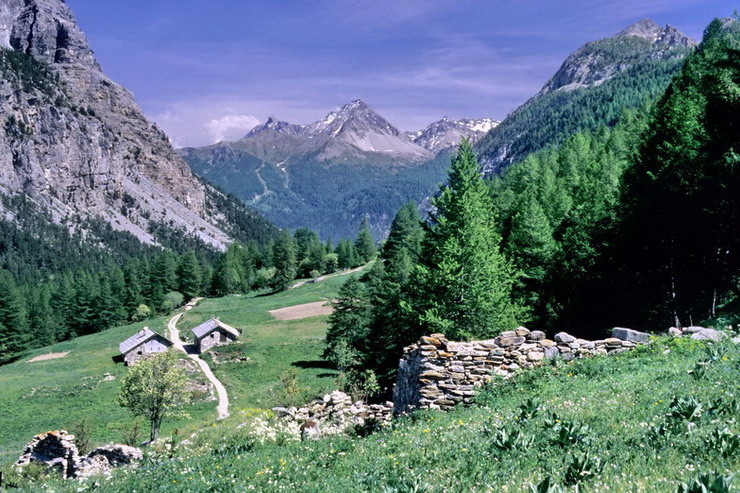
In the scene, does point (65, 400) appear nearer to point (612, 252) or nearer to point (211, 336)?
point (211, 336)

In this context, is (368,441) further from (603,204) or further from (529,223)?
(603,204)

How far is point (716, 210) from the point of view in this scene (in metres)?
24.1

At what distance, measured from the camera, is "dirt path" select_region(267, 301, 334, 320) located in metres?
93.4

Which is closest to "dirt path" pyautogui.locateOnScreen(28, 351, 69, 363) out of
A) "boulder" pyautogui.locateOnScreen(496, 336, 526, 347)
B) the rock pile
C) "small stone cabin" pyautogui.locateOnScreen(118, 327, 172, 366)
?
"small stone cabin" pyautogui.locateOnScreen(118, 327, 172, 366)

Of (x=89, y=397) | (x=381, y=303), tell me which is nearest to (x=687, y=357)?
(x=381, y=303)

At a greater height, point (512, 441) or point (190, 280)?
point (190, 280)

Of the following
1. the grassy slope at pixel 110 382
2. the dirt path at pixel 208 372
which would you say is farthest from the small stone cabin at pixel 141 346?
the dirt path at pixel 208 372

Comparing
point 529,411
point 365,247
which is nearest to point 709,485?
point 529,411

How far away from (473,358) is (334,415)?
22.3 ft

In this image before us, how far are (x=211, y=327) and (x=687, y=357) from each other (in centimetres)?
7325

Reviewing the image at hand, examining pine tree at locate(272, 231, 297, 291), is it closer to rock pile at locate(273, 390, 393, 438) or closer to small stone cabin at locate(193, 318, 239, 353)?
small stone cabin at locate(193, 318, 239, 353)

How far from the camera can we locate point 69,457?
22.2 metres

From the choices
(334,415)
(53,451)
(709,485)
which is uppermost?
(709,485)

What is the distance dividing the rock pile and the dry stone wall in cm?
202
